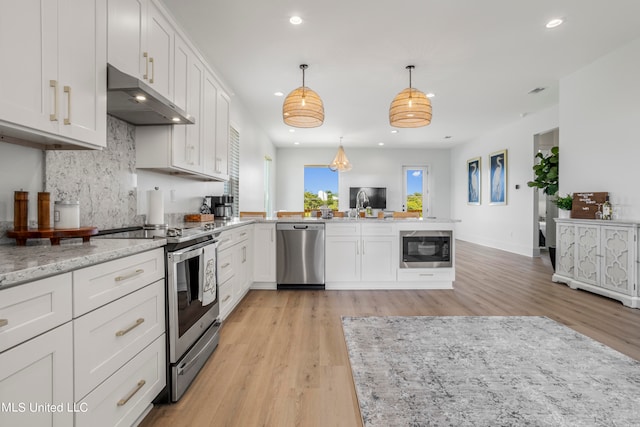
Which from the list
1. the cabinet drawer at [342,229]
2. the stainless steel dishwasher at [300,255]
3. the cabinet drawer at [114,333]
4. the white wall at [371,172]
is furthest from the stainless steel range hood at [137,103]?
the white wall at [371,172]

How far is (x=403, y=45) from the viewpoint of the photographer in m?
3.53

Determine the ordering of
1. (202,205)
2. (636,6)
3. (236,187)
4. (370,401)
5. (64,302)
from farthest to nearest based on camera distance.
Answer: (236,187), (202,205), (636,6), (370,401), (64,302)

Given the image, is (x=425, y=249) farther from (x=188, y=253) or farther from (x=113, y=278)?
(x=113, y=278)

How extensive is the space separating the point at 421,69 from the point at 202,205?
342 centimetres

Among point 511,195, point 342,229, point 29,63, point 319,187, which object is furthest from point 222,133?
point 511,195

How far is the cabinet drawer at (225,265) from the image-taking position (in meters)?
2.70

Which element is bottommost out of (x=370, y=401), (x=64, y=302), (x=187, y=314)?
(x=370, y=401)

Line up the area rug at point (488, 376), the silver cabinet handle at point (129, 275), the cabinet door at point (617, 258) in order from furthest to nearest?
the cabinet door at point (617, 258), the area rug at point (488, 376), the silver cabinet handle at point (129, 275)

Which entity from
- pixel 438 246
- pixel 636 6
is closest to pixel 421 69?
pixel 636 6

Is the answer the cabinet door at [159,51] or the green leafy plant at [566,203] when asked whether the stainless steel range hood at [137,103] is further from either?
the green leafy plant at [566,203]

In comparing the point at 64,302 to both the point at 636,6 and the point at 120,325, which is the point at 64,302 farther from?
the point at 636,6

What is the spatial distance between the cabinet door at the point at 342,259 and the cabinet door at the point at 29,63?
3.09 metres

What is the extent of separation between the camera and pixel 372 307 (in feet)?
11.0

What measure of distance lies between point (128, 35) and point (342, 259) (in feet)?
10.2
